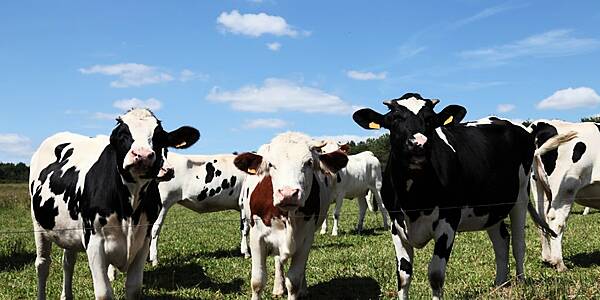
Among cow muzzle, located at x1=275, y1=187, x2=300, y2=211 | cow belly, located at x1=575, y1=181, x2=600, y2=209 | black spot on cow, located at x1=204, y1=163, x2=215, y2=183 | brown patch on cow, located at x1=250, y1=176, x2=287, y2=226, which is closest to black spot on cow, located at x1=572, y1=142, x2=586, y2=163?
cow belly, located at x1=575, y1=181, x2=600, y2=209

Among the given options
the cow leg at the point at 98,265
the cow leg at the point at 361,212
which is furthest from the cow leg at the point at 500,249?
the cow leg at the point at 361,212

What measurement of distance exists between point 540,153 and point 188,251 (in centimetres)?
777

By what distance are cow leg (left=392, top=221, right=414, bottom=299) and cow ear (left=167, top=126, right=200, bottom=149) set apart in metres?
2.45

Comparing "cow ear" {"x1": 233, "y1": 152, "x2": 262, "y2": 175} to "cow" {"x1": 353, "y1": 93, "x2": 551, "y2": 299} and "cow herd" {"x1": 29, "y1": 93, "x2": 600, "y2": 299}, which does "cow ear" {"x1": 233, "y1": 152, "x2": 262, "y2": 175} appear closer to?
"cow herd" {"x1": 29, "y1": 93, "x2": 600, "y2": 299}

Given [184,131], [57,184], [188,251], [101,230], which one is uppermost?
[184,131]

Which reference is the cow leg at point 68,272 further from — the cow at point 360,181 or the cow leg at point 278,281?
the cow at point 360,181

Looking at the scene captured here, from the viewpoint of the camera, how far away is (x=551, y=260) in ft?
30.5

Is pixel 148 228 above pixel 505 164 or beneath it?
beneath

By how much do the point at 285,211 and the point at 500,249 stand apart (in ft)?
11.2

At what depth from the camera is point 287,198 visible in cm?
570

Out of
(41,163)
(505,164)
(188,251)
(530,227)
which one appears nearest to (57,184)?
(41,163)

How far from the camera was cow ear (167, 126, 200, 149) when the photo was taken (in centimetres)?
611

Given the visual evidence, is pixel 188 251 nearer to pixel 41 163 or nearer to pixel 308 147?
pixel 41 163

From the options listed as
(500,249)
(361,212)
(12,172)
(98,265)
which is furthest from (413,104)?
(12,172)
